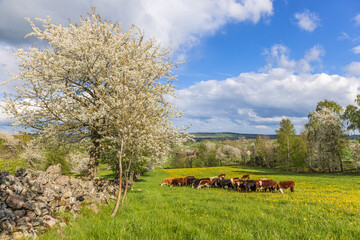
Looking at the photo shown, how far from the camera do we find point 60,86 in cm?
1334

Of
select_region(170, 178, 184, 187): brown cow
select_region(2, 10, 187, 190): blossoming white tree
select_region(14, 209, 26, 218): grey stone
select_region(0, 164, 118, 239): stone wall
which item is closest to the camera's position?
select_region(0, 164, 118, 239): stone wall

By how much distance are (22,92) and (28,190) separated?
9.82m

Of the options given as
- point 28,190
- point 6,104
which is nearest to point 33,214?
point 28,190

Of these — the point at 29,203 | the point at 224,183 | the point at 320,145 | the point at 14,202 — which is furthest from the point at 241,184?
the point at 320,145

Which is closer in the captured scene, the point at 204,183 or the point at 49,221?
the point at 49,221

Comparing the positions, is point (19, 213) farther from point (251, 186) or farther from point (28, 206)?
point (251, 186)

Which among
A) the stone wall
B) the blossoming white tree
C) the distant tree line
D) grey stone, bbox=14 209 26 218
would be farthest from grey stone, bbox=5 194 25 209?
the distant tree line

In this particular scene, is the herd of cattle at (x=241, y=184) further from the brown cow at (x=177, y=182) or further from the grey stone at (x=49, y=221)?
the grey stone at (x=49, y=221)

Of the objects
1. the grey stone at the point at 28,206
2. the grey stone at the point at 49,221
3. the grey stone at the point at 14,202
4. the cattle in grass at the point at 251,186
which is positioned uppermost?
the grey stone at the point at 14,202

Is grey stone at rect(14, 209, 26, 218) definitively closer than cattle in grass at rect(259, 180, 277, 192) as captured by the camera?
Yes

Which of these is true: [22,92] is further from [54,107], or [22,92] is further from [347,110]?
[347,110]

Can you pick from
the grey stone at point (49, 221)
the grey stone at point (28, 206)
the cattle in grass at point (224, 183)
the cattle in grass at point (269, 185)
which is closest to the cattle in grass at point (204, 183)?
the cattle in grass at point (224, 183)

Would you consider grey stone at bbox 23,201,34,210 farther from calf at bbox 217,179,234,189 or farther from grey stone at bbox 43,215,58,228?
calf at bbox 217,179,234,189

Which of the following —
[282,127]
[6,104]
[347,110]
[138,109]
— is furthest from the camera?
[282,127]
